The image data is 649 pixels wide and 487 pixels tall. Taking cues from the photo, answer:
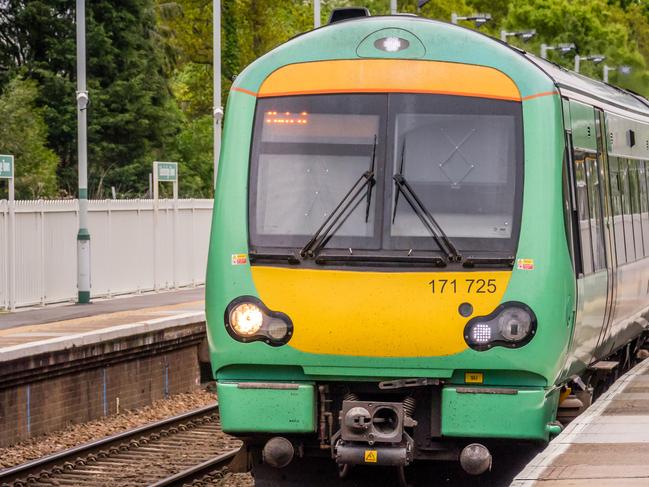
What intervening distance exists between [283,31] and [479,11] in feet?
102

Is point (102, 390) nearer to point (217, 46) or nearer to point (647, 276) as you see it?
point (647, 276)

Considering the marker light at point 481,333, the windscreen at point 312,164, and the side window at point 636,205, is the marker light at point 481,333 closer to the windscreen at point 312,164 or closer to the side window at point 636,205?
the windscreen at point 312,164

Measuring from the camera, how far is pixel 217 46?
3503cm

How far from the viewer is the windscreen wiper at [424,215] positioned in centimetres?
990

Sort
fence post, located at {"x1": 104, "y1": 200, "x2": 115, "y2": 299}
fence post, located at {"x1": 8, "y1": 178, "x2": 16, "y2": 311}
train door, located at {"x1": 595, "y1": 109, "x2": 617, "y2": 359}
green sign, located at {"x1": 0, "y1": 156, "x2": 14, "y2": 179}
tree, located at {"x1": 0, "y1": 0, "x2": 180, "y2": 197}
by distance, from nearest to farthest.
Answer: train door, located at {"x1": 595, "y1": 109, "x2": 617, "y2": 359} < green sign, located at {"x1": 0, "y1": 156, "x2": 14, "y2": 179} < fence post, located at {"x1": 8, "y1": 178, "x2": 16, "y2": 311} < fence post, located at {"x1": 104, "y1": 200, "x2": 115, "y2": 299} < tree, located at {"x1": 0, "y1": 0, "x2": 180, "y2": 197}

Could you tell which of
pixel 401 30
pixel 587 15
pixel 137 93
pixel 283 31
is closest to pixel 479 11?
pixel 587 15

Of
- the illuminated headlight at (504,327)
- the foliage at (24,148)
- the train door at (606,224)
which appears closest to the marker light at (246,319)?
the illuminated headlight at (504,327)

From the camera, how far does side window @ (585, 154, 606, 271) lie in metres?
→ 12.1

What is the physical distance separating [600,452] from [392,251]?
7.69ft

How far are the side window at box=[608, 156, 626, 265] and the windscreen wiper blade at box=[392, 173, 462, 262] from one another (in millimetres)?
3778

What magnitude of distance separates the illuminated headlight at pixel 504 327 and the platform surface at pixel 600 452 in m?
0.89

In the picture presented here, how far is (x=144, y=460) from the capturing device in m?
15.6

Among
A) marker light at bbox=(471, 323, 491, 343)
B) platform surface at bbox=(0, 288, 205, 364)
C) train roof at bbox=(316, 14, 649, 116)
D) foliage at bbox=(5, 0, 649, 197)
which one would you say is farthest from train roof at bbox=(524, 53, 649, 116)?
foliage at bbox=(5, 0, 649, 197)

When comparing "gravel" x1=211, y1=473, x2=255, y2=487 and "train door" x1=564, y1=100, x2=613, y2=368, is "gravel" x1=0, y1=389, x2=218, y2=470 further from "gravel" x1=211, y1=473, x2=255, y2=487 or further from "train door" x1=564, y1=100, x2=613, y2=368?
"train door" x1=564, y1=100, x2=613, y2=368
